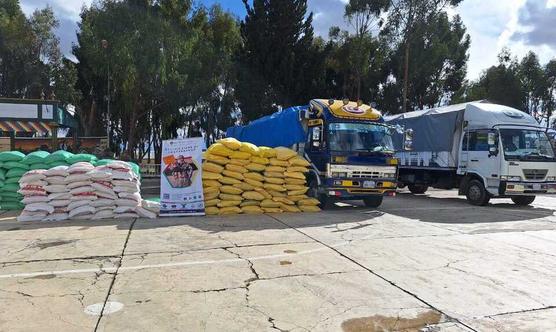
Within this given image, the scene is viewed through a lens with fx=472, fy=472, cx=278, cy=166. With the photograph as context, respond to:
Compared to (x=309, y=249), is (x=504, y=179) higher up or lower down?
higher up

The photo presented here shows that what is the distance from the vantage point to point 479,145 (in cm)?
1479

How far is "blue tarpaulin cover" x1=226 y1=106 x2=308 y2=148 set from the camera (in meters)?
13.8

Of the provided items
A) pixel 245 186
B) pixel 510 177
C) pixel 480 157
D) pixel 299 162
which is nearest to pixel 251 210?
pixel 245 186

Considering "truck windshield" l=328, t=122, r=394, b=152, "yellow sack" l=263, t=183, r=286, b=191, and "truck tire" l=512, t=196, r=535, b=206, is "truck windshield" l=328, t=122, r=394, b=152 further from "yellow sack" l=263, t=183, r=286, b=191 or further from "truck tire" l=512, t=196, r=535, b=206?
"truck tire" l=512, t=196, r=535, b=206

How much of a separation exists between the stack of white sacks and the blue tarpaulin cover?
16.5 feet

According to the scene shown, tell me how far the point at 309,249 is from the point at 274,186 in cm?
444

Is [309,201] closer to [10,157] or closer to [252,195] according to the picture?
[252,195]

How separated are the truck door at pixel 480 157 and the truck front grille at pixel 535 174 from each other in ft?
2.78

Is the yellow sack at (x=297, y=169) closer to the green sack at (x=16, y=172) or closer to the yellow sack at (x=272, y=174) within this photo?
the yellow sack at (x=272, y=174)

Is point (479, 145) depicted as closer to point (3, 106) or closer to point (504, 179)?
point (504, 179)

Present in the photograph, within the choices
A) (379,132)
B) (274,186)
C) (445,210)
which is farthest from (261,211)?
(445,210)

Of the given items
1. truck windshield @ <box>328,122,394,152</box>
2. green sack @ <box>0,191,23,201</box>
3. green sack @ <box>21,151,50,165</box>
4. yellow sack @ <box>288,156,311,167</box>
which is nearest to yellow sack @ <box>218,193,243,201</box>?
yellow sack @ <box>288,156,311,167</box>

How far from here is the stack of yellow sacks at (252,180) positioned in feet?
38.0

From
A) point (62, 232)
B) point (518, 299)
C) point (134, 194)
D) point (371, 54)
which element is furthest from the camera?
point (371, 54)
